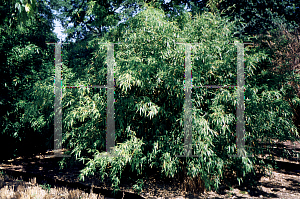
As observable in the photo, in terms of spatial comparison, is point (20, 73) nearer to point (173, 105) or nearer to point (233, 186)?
point (173, 105)

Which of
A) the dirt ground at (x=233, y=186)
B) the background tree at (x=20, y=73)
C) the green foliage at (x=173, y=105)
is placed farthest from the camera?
the background tree at (x=20, y=73)

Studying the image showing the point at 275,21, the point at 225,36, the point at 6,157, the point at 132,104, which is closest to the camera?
the point at 132,104

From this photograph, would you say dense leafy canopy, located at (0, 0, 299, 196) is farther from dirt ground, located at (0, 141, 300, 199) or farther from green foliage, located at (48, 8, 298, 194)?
dirt ground, located at (0, 141, 300, 199)

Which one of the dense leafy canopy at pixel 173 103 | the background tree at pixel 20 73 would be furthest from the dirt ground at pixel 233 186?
the background tree at pixel 20 73

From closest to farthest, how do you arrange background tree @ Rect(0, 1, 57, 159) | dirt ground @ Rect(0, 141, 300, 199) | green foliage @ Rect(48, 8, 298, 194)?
green foliage @ Rect(48, 8, 298, 194) < dirt ground @ Rect(0, 141, 300, 199) < background tree @ Rect(0, 1, 57, 159)

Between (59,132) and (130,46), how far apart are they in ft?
6.90

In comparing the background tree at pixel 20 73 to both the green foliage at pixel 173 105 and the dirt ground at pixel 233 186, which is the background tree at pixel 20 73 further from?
the green foliage at pixel 173 105

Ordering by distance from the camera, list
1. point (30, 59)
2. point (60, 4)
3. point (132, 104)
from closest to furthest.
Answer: point (132, 104)
point (30, 59)
point (60, 4)

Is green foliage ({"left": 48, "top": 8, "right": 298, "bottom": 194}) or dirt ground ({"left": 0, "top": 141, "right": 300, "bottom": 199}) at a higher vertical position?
green foliage ({"left": 48, "top": 8, "right": 298, "bottom": 194})

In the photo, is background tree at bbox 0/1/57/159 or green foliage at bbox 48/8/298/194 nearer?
green foliage at bbox 48/8/298/194

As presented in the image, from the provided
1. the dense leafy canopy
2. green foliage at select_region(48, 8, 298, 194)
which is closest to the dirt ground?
the dense leafy canopy

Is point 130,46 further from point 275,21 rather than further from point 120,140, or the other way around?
point 275,21

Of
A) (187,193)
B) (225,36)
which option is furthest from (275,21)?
(187,193)

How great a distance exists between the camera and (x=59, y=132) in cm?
459
